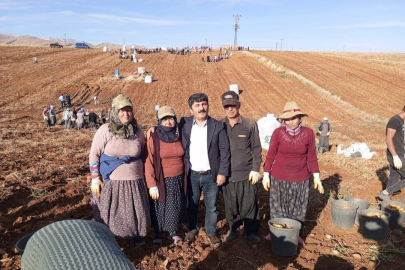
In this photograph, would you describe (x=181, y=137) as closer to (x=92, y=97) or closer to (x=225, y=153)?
(x=225, y=153)

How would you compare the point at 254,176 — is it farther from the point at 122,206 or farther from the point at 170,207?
the point at 122,206

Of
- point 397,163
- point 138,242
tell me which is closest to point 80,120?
point 138,242

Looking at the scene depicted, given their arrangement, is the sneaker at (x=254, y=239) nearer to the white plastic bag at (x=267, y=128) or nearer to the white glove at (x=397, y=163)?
the white glove at (x=397, y=163)

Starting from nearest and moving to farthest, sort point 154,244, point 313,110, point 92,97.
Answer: point 154,244, point 313,110, point 92,97

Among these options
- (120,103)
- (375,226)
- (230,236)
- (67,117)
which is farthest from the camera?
(67,117)

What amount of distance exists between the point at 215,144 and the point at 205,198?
0.66 meters

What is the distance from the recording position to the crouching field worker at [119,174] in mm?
3070

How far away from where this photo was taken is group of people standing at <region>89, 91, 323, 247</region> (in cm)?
311

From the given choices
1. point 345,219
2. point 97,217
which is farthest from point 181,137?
point 345,219

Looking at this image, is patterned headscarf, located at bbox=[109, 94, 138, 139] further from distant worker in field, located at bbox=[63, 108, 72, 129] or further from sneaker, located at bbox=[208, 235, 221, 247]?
distant worker in field, located at bbox=[63, 108, 72, 129]

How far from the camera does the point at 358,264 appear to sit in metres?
3.31

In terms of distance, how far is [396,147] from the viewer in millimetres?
4480

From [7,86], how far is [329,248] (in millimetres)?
26544

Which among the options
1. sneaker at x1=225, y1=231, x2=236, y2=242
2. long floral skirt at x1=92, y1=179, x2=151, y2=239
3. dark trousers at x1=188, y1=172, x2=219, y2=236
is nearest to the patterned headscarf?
long floral skirt at x1=92, y1=179, x2=151, y2=239
